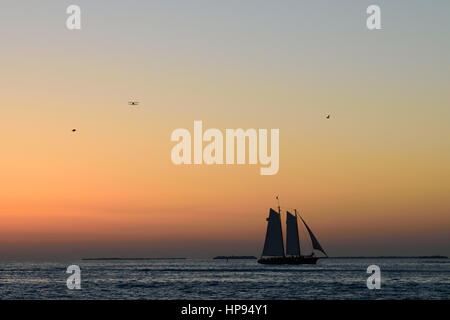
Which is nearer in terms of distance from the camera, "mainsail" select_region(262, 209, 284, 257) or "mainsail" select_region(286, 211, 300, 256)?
"mainsail" select_region(262, 209, 284, 257)

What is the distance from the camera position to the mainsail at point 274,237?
7288 inches

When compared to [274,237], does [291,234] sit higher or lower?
higher

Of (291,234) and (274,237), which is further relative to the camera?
(291,234)

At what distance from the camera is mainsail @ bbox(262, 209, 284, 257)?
607 ft

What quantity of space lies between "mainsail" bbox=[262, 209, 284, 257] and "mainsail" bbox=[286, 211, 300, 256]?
418cm

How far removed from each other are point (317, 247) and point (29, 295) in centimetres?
12574

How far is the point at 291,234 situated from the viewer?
19025 cm

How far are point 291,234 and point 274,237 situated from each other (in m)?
7.72

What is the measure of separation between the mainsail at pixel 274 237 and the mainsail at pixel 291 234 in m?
4.18

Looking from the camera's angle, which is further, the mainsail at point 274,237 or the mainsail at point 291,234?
the mainsail at point 291,234
